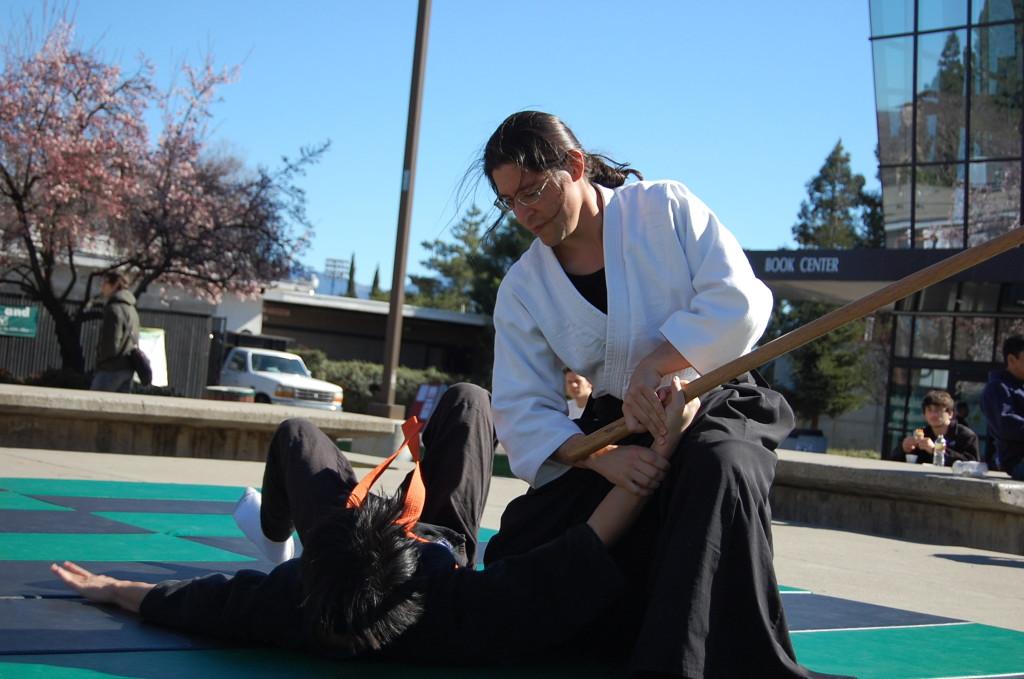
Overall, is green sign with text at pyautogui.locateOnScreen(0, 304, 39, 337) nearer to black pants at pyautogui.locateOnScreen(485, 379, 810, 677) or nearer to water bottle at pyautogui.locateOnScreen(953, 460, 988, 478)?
water bottle at pyautogui.locateOnScreen(953, 460, 988, 478)

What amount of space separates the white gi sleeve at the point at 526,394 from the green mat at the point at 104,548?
1.50 meters

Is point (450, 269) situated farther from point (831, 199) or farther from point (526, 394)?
point (526, 394)

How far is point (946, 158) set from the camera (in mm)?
20000

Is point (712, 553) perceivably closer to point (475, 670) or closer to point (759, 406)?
point (759, 406)

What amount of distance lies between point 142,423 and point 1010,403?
6.23 m

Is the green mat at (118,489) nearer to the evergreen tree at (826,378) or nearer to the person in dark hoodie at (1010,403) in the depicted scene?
the person in dark hoodie at (1010,403)

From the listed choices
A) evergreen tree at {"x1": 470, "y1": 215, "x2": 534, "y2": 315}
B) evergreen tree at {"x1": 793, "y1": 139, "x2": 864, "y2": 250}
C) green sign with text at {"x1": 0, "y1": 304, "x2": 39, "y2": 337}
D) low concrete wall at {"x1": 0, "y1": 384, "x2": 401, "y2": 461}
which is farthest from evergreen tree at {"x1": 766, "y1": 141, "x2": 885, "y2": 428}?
low concrete wall at {"x1": 0, "y1": 384, "x2": 401, "y2": 461}

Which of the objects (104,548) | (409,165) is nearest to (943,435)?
(409,165)

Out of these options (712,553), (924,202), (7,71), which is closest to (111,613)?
(712,553)

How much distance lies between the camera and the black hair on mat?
7.38 feet

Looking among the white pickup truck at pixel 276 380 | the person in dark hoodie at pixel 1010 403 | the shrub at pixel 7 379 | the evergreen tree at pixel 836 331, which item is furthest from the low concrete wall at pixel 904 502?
the evergreen tree at pixel 836 331

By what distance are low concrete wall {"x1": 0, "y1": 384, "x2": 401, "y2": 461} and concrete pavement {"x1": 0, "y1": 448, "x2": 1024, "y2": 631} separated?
31cm

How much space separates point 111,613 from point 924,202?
19.7 metres

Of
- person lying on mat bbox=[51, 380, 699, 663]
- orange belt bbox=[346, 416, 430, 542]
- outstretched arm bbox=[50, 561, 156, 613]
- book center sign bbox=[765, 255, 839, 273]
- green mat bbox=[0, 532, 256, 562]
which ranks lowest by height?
green mat bbox=[0, 532, 256, 562]
